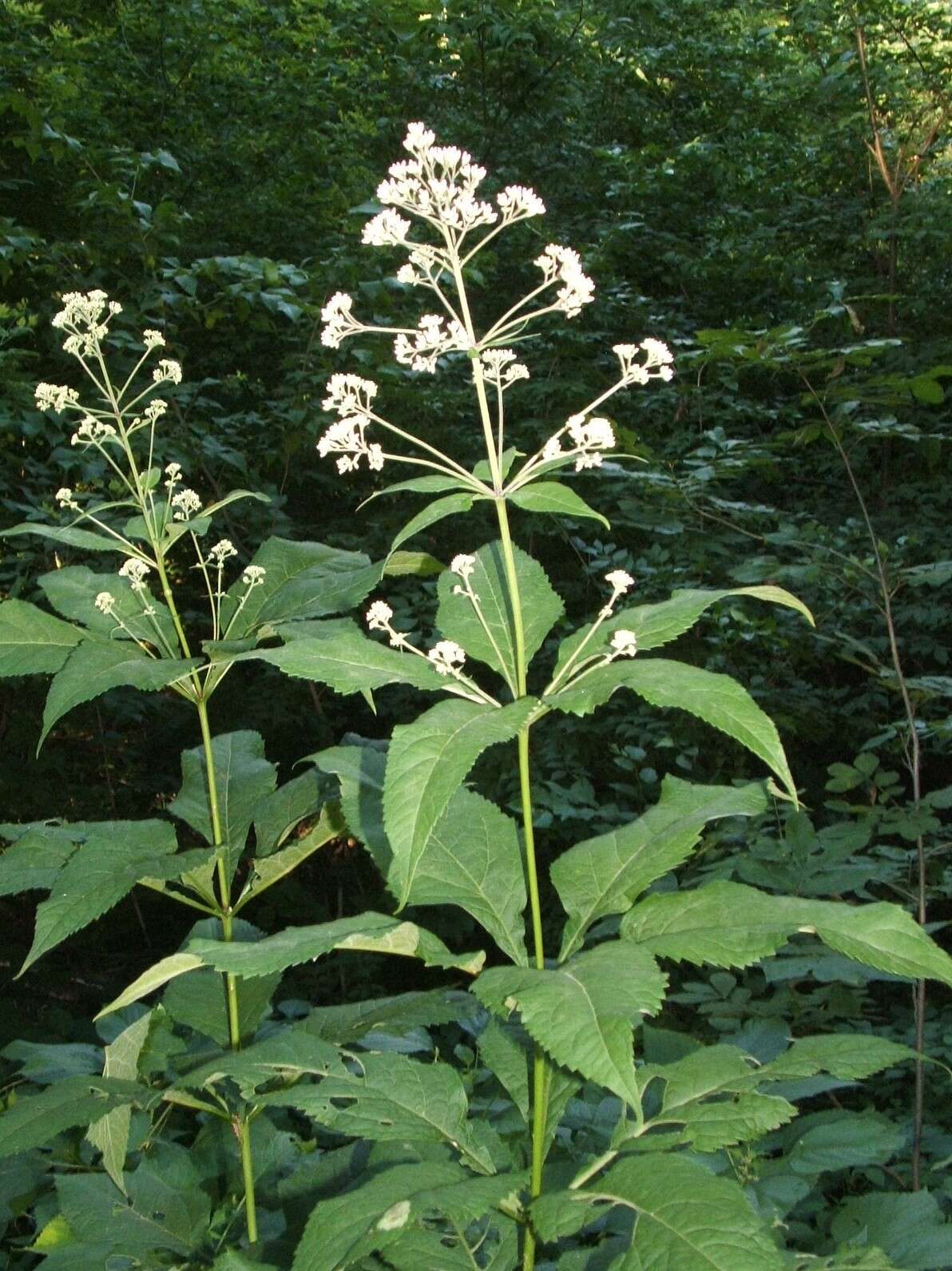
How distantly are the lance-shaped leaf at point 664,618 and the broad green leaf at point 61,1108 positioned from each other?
33.2 inches

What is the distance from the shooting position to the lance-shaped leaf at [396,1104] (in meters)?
1.20

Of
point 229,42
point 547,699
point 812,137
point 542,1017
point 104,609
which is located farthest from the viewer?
point 812,137

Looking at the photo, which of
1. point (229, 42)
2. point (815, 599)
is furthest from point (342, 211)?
point (815, 599)

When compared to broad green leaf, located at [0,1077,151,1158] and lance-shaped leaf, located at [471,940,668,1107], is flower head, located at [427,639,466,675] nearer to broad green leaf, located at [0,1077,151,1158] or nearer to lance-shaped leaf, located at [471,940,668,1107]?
lance-shaped leaf, located at [471,940,668,1107]

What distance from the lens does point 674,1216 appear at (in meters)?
1.00

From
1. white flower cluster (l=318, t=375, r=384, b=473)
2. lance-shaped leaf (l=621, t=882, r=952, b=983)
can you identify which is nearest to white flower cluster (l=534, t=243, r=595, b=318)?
white flower cluster (l=318, t=375, r=384, b=473)

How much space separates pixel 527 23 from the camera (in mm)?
8031

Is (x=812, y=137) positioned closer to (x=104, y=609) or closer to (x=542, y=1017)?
(x=104, y=609)

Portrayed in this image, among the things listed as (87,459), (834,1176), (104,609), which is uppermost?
(87,459)

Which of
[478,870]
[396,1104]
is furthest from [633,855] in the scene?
[396,1104]

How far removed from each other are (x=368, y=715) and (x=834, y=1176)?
14.2 ft

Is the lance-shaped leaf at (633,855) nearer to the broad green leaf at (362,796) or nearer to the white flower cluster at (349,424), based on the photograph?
the broad green leaf at (362,796)

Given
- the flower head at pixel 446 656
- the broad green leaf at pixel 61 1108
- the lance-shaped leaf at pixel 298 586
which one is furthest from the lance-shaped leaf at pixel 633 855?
the broad green leaf at pixel 61 1108

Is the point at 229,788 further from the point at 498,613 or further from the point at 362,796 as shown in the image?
the point at 498,613
